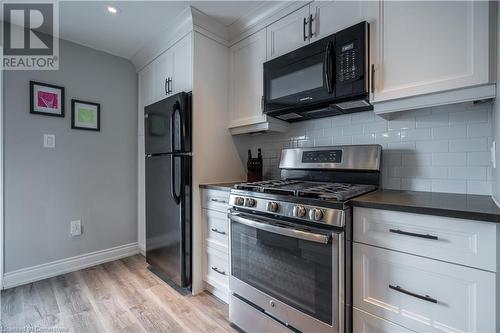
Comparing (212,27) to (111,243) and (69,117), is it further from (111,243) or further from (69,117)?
(111,243)

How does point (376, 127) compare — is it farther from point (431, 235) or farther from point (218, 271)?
point (218, 271)

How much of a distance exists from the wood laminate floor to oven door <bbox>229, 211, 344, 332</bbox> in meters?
0.38

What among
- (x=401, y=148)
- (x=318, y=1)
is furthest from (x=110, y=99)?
(x=401, y=148)

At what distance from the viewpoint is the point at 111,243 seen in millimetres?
2689

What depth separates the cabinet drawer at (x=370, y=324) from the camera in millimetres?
1054

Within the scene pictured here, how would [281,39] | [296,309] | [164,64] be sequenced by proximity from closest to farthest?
[296,309] < [281,39] < [164,64]

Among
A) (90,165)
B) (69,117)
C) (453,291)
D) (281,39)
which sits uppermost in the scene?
(281,39)

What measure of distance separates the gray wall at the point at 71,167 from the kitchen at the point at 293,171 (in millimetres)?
18

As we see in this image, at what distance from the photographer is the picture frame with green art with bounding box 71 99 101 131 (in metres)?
2.43

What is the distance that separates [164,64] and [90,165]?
134 cm

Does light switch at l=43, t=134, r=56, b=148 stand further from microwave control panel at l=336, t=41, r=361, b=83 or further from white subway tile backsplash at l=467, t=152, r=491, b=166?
white subway tile backsplash at l=467, t=152, r=491, b=166

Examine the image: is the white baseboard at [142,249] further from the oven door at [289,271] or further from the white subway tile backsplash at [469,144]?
the white subway tile backsplash at [469,144]

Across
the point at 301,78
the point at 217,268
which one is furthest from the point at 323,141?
the point at 217,268

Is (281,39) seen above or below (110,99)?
above
